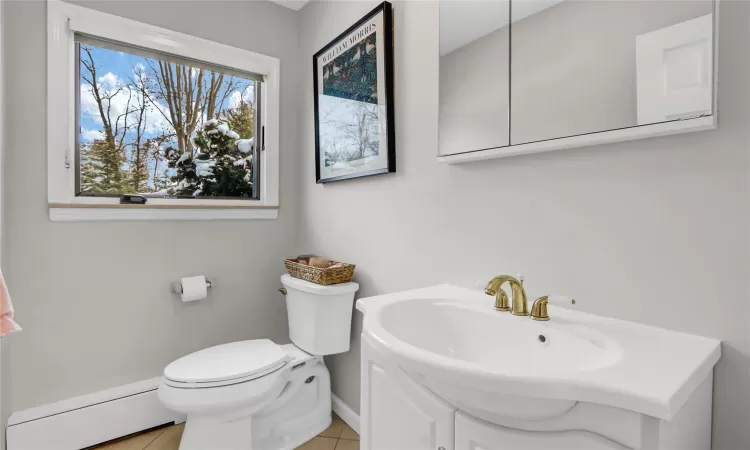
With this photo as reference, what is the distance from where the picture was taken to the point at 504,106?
3.82 ft

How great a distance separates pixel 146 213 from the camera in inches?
73.5

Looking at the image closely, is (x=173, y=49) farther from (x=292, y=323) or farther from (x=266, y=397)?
(x=266, y=397)

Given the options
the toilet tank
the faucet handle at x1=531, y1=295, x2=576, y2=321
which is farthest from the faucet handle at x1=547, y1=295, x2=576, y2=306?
the toilet tank

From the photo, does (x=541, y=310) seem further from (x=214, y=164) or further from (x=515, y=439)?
(x=214, y=164)

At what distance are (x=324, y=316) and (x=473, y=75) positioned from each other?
3.84 ft

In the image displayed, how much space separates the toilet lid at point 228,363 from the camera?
1493 mm

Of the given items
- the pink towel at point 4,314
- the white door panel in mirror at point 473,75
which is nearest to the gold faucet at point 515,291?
the white door panel in mirror at point 473,75

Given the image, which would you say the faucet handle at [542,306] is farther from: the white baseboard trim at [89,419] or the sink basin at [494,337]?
the white baseboard trim at [89,419]

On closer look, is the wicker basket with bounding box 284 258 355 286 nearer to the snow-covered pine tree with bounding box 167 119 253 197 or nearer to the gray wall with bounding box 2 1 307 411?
the gray wall with bounding box 2 1 307 411

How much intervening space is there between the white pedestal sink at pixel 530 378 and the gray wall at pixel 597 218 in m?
0.07

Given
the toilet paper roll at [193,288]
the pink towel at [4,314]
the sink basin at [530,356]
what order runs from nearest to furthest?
the sink basin at [530,356] < the pink towel at [4,314] < the toilet paper roll at [193,288]

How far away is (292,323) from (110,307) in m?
0.85

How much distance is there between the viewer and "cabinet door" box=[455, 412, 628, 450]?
0.66m

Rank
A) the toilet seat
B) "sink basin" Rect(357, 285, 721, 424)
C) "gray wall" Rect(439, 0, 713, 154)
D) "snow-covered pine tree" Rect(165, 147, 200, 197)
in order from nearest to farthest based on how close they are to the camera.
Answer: "sink basin" Rect(357, 285, 721, 424) → "gray wall" Rect(439, 0, 713, 154) → the toilet seat → "snow-covered pine tree" Rect(165, 147, 200, 197)
